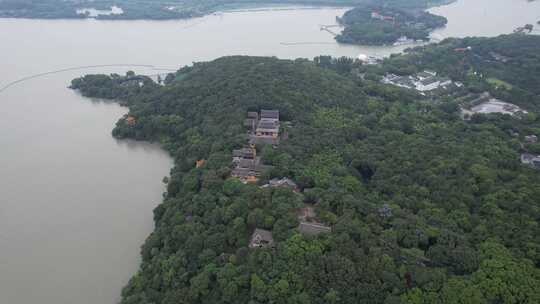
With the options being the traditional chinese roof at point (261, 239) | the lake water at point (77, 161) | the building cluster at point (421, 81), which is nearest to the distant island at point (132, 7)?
the lake water at point (77, 161)

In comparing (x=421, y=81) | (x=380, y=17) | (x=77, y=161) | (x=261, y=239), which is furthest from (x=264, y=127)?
(x=380, y=17)

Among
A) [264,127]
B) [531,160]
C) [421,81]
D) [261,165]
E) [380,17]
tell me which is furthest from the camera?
[380,17]

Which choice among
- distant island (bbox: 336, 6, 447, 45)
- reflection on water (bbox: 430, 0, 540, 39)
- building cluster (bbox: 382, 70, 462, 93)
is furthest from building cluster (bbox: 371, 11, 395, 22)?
building cluster (bbox: 382, 70, 462, 93)

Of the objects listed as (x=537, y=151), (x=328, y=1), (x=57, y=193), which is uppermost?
(x=328, y=1)

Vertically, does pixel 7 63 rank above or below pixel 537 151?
above

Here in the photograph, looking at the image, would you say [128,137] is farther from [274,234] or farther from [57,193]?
[274,234]

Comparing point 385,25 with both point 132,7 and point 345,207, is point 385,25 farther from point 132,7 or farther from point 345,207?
point 345,207

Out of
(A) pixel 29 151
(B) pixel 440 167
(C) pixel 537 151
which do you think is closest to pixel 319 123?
(B) pixel 440 167
